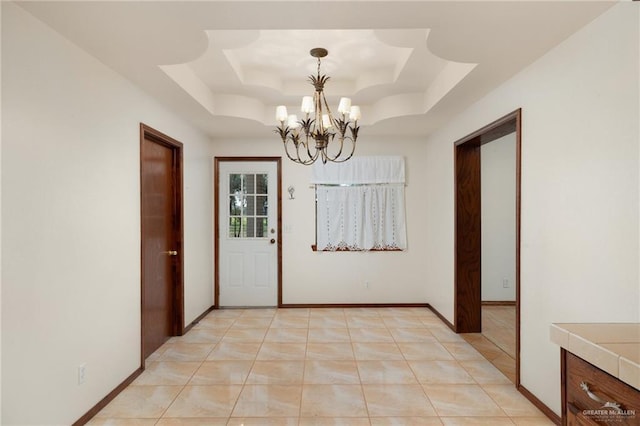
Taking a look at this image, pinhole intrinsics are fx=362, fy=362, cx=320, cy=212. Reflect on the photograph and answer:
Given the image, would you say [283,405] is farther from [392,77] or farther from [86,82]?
[392,77]

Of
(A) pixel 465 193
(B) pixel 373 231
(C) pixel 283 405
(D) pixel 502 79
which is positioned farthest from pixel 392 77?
(C) pixel 283 405

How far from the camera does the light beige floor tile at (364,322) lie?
13.9ft

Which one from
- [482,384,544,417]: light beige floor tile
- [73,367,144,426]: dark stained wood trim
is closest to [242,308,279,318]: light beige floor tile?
[73,367,144,426]: dark stained wood trim

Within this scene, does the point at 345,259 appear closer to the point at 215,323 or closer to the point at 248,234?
the point at 248,234

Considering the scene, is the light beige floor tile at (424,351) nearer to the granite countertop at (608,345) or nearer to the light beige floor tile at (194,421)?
the light beige floor tile at (194,421)

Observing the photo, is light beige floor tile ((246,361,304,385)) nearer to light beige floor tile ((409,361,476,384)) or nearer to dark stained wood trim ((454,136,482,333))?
light beige floor tile ((409,361,476,384))

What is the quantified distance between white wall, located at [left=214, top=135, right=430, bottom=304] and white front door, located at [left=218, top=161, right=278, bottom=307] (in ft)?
0.58

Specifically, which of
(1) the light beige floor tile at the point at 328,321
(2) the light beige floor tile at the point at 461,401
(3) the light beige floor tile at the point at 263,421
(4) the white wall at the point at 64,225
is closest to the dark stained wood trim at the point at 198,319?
(4) the white wall at the point at 64,225

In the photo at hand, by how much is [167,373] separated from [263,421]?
3.75 ft

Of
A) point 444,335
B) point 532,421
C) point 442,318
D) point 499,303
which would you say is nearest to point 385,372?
point 532,421

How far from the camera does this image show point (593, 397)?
1190mm

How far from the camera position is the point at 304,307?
16.4ft

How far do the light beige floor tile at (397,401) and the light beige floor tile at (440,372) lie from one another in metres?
0.20

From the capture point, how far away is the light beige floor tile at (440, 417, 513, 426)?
2.26 m
